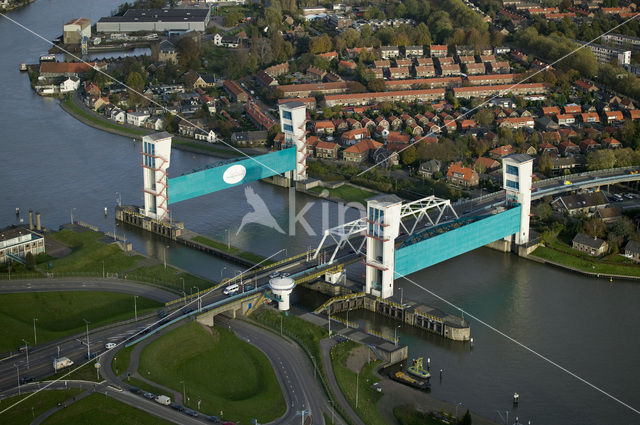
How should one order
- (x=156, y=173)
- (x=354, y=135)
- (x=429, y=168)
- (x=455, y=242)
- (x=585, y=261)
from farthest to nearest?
(x=354, y=135), (x=429, y=168), (x=156, y=173), (x=585, y=261), (x=455, y=242)

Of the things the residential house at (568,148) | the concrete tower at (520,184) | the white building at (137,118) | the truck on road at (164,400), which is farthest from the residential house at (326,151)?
the truck on road at (164,400)

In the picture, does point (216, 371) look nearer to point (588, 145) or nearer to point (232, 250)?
point (232, 250)

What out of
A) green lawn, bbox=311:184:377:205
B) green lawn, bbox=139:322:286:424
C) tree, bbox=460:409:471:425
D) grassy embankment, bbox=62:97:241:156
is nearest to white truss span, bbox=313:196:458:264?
green lawn, bbox=311:184:377:205

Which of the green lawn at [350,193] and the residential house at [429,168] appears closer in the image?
the green lawn at [350,193]

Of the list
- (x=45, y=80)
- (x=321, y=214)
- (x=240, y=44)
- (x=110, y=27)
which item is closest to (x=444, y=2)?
(x=240, y=44)

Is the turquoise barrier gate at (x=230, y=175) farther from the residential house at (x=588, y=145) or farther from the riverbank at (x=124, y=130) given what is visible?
the residential house at (x=588, y=145)

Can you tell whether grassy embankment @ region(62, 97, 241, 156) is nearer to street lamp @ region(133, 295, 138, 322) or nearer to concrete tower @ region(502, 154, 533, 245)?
concrete tower @ region(502, 154, 533, 245)

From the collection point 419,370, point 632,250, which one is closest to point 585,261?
point 632,250
